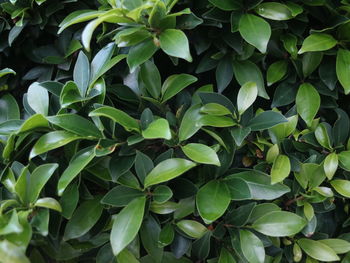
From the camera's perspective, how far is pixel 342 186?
3.49 ft

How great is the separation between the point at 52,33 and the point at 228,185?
29.3 inches

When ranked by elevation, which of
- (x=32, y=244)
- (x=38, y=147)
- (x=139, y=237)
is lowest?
(x=139, y=237)

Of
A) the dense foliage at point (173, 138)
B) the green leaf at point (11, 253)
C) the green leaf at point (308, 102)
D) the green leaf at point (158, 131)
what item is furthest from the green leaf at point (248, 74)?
the green leaf at point (11, 253)

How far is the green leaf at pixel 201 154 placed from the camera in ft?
2.84

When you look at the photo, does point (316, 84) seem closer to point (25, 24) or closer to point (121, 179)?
point (121, 179)

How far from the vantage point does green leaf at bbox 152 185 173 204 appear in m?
0.88

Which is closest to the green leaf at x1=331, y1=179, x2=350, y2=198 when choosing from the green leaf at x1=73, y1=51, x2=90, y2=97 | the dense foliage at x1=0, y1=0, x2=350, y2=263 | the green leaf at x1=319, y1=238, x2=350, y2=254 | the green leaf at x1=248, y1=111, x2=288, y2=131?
the dense foliage at x1=0, y1=0, x2=350, y2=263

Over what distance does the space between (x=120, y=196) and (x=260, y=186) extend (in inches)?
13.6

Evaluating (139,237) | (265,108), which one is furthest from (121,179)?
(265,108)

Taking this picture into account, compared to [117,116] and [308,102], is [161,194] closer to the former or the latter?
[117,116]

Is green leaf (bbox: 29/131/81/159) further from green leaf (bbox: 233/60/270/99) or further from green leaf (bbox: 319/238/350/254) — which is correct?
green leaf (bbox: 319/238/350/254)

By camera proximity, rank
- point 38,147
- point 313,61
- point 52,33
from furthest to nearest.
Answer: point 52,33 → point 313,61 → point 38,147

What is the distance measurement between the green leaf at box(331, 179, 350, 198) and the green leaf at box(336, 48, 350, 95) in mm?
246

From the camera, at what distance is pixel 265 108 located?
49.7 inches
